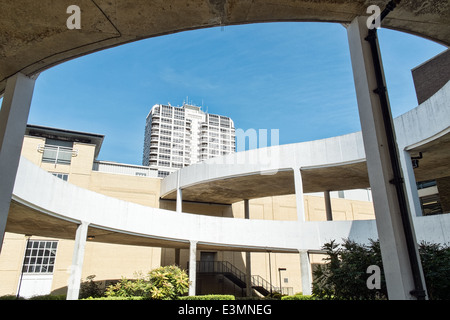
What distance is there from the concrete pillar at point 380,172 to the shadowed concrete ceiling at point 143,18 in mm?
561

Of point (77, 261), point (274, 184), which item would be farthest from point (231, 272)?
point (77, 261)

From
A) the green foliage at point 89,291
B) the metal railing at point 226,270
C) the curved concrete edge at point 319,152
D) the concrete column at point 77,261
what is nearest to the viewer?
the concrete column at point 77,261

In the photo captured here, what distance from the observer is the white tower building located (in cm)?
11300

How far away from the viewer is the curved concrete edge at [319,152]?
15375mm

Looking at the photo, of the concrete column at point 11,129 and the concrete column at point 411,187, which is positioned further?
the concrete column at point 411,187

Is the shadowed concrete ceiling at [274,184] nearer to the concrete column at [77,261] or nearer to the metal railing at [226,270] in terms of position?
the metal railing at [226,270]

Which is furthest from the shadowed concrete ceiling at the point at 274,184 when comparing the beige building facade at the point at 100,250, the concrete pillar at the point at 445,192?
the concrete pillar at the point at 445,192

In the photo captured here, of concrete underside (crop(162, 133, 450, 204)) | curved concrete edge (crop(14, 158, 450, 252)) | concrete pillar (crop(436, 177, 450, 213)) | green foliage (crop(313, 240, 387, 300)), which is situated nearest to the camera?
green foliage (crop(313, 240, 387, 300))

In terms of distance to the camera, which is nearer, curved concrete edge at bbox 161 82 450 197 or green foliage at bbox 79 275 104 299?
curved concrete edge at bbox 161 82 450 197

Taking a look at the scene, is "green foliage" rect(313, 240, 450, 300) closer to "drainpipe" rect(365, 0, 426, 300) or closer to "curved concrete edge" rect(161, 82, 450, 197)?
"drainpipe" rect(365, 0, 426, 300)

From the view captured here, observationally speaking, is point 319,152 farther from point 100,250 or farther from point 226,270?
point 100,250

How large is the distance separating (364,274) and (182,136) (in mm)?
111361

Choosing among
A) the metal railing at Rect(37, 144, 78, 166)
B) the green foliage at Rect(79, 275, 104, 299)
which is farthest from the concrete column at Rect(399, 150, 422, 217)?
the metal railing at Rect(37, 144, 78, 166)

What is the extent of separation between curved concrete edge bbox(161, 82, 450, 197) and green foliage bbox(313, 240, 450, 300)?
9.57 m
